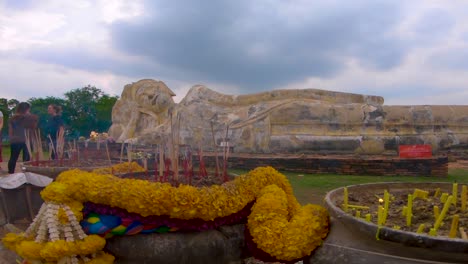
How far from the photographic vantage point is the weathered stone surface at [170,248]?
7.79 ft

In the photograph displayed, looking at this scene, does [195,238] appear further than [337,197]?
No

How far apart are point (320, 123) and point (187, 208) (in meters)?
7.54

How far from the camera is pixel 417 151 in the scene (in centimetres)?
764

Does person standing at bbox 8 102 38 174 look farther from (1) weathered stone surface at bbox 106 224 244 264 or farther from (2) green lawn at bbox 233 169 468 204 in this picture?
(1) weathered stone surface at bbox 106 224 244 264

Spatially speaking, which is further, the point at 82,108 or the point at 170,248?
the point at 82,108

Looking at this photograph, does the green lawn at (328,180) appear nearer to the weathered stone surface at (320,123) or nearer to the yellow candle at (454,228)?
the weathered stone surface at (320,123)

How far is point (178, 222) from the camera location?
243 centimetres

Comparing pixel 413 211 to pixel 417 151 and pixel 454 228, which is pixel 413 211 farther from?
pixel 417 151

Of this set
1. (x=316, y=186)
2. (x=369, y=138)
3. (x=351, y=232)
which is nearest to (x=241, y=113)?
(x=369, y=138)

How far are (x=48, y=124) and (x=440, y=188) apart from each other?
21.3ft

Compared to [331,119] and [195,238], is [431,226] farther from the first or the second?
[331,119]

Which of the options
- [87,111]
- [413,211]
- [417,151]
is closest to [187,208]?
[413,211]

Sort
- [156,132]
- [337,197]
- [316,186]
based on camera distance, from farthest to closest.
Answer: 1. [156,132]
2. [316,186]
3. [337,197]

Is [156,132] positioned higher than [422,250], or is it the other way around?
[156,132]
